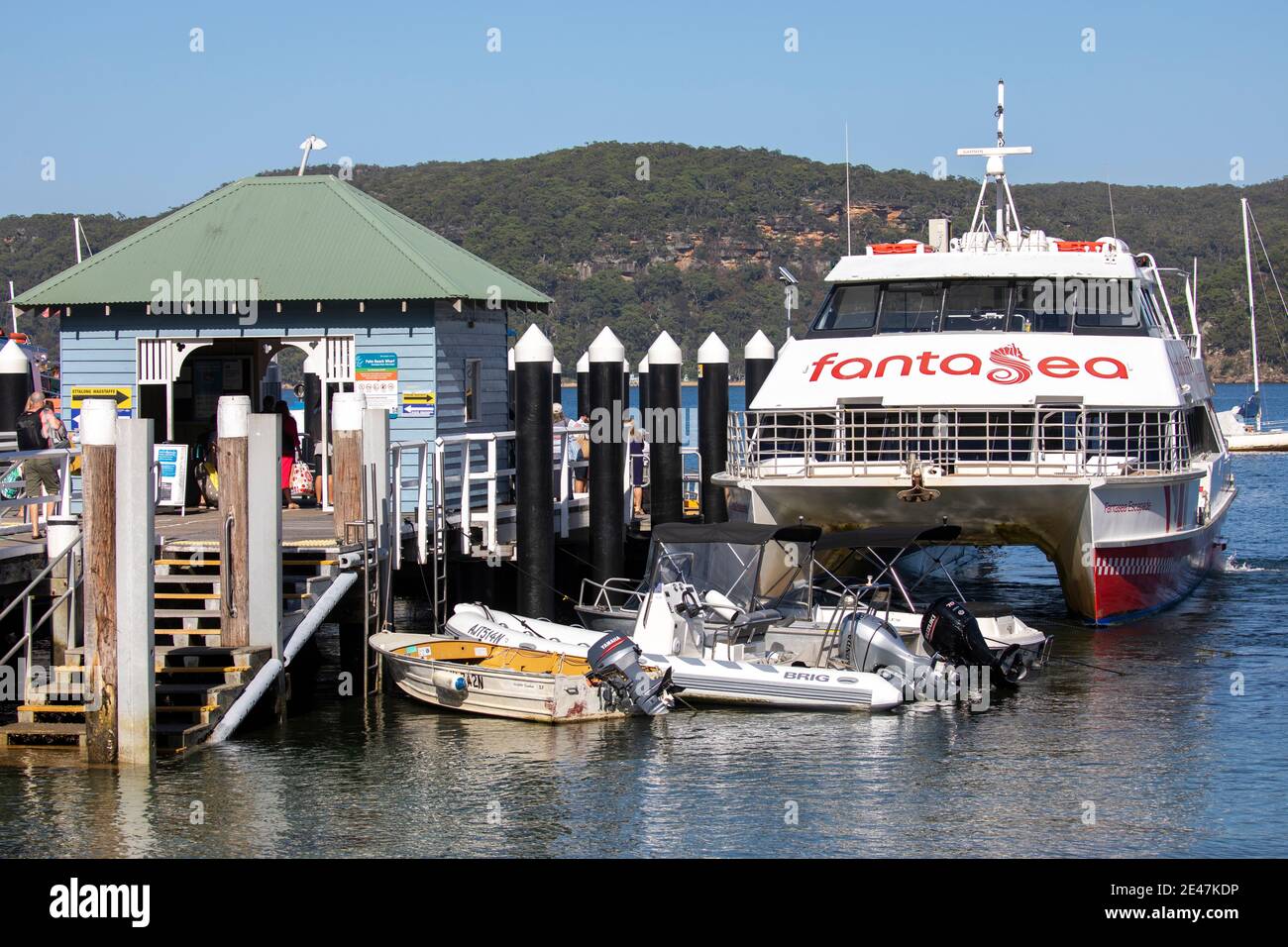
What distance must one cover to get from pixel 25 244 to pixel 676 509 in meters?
103

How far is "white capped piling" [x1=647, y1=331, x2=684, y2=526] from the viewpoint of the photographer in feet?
73.6

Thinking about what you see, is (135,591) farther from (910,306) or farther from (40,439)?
(910,306)

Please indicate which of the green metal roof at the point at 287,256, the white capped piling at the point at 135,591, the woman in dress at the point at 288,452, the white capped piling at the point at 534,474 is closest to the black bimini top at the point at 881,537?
the white capped piling at the point at 534,474

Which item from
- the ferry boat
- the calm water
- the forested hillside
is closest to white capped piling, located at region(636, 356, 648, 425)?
the ferry boat

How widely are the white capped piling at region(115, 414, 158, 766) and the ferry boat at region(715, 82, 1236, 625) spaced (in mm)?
7894

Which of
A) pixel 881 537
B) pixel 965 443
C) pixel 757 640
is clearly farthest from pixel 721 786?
pixel 965 443

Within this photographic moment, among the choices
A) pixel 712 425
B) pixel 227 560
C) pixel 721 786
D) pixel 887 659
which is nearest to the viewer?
pixel 721 786

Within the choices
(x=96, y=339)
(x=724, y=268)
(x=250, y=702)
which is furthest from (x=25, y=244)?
(x=250, y=702)

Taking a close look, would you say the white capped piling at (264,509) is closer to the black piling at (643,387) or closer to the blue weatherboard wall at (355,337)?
the blue weatherboard wall at (355,337)

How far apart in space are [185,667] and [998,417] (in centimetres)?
1011

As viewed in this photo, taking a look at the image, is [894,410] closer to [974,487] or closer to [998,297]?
[974,487]

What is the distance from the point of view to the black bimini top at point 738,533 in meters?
18.8

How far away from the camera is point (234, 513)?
51.1 ft

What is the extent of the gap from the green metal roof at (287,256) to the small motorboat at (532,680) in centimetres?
517
